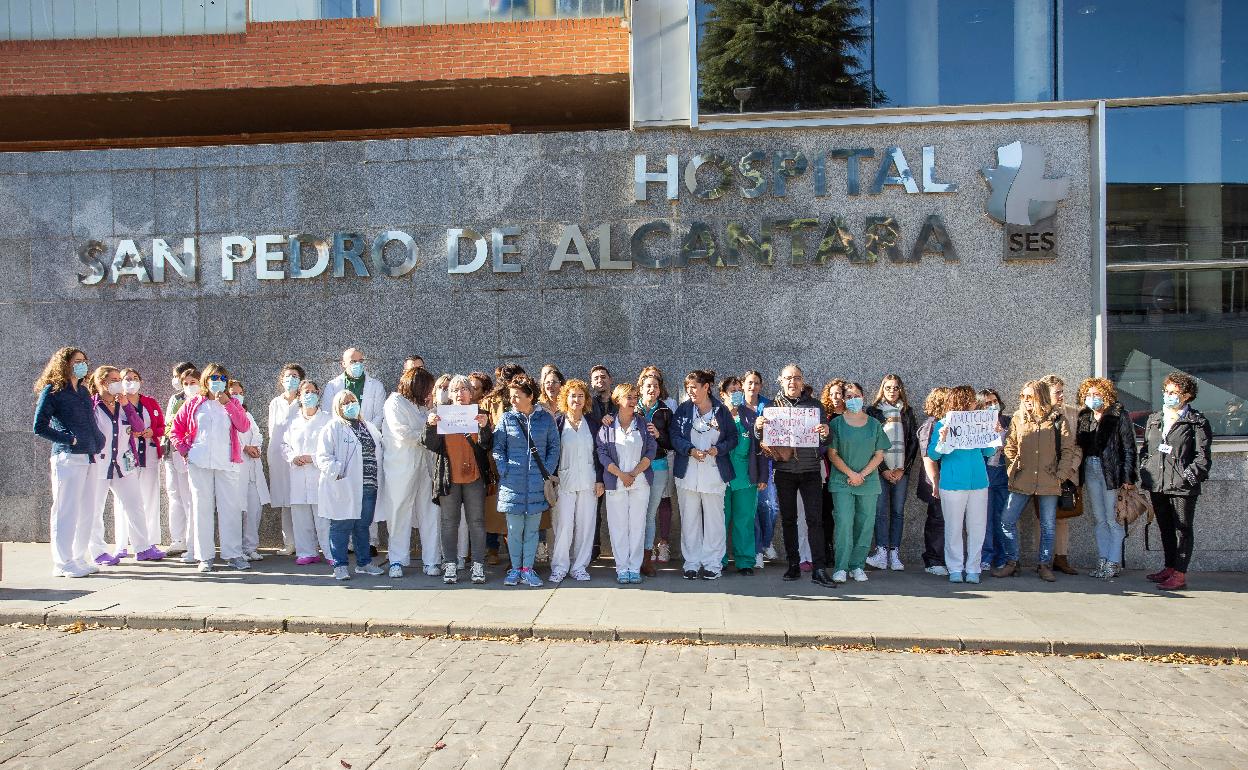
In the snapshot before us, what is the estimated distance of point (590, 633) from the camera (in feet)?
22.5

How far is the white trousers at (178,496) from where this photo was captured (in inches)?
390

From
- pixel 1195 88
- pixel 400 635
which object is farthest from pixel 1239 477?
pixel 400 635

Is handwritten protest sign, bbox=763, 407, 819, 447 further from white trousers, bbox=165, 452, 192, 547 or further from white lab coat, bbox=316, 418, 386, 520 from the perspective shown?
white trousers, bbox=165, 452, 192, 547

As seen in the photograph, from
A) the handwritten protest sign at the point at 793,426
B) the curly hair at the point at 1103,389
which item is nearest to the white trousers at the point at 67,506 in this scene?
the handwritten protest sign at the point at 793,426

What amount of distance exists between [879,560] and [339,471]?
216 inches

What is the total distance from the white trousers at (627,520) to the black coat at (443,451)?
125 cm

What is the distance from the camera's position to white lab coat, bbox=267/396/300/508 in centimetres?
975

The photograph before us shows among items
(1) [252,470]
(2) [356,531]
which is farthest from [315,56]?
(2) [356,531]

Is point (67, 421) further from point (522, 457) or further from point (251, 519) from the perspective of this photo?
point (522, 457)

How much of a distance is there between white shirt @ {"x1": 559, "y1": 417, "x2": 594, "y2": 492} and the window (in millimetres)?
5888

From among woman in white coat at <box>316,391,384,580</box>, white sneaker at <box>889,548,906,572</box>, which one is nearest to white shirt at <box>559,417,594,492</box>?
woman in white coat at <box>316,391,384,580</box>

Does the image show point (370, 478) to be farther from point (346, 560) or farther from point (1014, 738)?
point (1014, 738)

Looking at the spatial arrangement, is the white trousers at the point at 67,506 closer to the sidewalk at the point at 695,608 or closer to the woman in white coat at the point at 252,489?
the sidewalk at the point at 695,608

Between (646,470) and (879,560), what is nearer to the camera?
(646,470)
